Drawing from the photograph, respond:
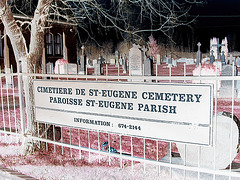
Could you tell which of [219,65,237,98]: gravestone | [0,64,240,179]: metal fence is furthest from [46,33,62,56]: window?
[0,64,240,179]: metal fence

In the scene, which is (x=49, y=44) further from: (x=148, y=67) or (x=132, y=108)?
(x=132, y=108)

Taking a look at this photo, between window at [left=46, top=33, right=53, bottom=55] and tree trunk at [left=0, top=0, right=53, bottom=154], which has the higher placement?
window at [left=46, top=33, right=53, bottom=55]

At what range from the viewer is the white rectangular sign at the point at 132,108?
12.1 ft

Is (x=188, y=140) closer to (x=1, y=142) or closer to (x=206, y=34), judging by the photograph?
(x=1, y=142)

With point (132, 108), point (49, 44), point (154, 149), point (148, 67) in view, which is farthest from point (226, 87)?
point (49, 44)

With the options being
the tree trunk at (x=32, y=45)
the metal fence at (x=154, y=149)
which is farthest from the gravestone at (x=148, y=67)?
the tree trunk at (x=32, y=45)

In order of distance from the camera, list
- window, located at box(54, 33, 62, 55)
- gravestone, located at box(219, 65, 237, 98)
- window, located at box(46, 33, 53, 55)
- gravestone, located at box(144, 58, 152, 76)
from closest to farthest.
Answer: gravestone, located at box(144, 58, 152, 76) < gravestone, located at box(219, 65, 237, 98) < window, located at box(46, 33, 53, 55) < window, located at box(54, 33, 62, 55)

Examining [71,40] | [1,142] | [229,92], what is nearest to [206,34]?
[71,40]

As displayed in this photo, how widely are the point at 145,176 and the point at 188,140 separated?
1084 mm

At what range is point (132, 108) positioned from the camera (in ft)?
13.9

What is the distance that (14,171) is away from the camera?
16.3 ft

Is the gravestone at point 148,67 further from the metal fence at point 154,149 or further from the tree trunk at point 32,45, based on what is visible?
the tree trunk at point 32,45

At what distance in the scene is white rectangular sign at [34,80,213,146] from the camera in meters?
3.68

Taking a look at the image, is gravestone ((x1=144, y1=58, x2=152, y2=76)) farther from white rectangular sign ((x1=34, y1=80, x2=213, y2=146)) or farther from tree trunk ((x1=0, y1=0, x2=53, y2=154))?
white rectangular sign ((x1=34, y1=80, x2=213, y2=146))
